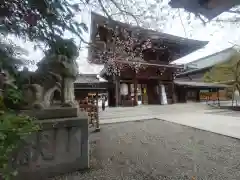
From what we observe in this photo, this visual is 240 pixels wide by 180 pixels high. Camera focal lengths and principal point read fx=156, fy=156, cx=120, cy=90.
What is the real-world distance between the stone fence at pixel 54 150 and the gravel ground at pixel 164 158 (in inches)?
9.1

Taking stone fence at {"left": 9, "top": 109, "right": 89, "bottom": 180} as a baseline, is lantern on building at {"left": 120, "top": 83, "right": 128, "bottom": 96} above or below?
above

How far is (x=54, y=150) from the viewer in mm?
2502

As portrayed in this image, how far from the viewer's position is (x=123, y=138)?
473cm

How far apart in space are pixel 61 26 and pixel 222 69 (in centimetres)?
1577

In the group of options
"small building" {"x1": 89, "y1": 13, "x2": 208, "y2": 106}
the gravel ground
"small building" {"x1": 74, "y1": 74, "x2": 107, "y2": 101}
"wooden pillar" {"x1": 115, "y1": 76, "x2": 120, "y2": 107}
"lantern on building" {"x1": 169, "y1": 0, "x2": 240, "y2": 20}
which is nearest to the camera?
"lantern on building" {"x1": 169, "y1": 0, "x2": 240, "y2": 20}

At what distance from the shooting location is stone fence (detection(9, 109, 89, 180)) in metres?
2.35

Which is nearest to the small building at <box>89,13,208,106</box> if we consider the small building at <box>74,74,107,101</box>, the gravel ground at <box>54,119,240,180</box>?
the small building at <box>74,74,107,101</box>

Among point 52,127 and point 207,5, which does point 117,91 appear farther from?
point 207,5

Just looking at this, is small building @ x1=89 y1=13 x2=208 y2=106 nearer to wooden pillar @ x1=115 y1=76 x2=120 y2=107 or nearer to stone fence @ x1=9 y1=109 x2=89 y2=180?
wooden pillar @ x1=115 y1=76 x2=120 y2=107

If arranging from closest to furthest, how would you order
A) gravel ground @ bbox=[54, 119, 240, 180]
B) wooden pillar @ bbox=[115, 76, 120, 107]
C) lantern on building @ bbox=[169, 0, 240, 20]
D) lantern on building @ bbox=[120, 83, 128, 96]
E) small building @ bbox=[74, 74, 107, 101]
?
lantern on building @ bbox=[169, 0, 240, 20] < gravel ground @ bbox=[54, 119, 240, 180] < wooden pillar @ bbox=[115, 76, 120, 107] < small building @ bbox=[74, 74, 107, 101] < lantern on building @ bbox=[120, 83, 128, 96]

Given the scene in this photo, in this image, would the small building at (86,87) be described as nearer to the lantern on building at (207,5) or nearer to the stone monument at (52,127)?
the stone monument at (52,127)

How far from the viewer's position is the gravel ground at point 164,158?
2482 millimetres

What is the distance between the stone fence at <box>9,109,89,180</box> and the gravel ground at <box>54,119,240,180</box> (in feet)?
0.75

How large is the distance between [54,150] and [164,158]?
2.09 metres
